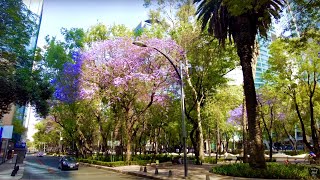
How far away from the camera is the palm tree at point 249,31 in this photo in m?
17.3

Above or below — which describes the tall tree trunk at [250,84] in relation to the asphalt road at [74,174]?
above

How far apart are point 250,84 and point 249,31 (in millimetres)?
3293

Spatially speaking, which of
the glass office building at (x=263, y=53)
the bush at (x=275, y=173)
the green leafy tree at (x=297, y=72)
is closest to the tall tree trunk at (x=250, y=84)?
the bush at (x=275, y=173)

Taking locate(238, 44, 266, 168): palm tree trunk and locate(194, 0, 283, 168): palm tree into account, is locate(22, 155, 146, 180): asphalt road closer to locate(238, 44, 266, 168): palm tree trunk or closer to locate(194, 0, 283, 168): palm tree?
locate(238, 44, 266, 168): palm tree trunk

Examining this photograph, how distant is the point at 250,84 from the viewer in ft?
60.3

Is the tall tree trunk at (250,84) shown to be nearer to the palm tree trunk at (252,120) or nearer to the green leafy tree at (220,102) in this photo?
the palm tree trunk at (252,120)

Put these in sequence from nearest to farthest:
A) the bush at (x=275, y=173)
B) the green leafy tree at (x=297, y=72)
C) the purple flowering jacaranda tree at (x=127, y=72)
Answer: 1. the bush at (x=275, y=173)
2. the green leafy tree at (x=297, y=72)
3. the purple flowering jacaranda tree at (x=127, y=72)

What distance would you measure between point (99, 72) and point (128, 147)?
8356mm

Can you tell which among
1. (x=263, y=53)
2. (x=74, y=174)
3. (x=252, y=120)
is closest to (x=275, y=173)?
(x=252, y=120)

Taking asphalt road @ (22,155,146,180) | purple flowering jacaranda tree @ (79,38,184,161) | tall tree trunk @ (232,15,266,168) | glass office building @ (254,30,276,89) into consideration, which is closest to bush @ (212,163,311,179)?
tall tree trunk @ (232,15,266,168)

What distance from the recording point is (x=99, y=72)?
101 feet

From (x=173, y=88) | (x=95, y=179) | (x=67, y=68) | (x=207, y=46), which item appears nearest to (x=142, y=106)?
(x=173, y=88)

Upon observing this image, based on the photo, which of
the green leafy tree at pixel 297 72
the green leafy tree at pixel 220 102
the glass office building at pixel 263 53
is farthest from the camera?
the green leafy tree at pixel 220 102

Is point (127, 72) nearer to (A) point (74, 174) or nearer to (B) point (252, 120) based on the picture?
(A) point (74, 174)
